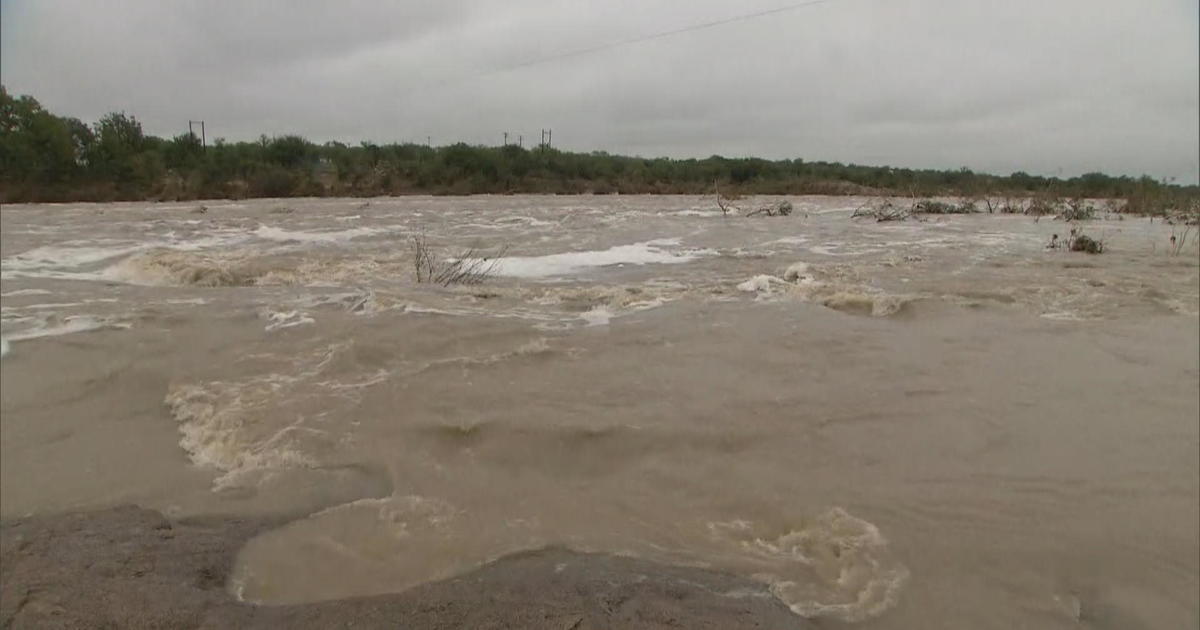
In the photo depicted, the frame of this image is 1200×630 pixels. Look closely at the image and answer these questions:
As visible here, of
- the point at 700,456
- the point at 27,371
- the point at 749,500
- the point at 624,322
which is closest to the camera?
the point at 749,500

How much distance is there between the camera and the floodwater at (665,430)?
7.89ft

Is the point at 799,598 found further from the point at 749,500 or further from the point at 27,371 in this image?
the point at 27,371

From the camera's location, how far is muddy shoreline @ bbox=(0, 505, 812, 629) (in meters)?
1.89

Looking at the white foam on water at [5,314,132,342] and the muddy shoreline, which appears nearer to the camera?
the muddy shoreline

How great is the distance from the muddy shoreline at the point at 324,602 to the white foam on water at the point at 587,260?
640 centimetres

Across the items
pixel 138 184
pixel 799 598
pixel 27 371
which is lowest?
pixel 799 598

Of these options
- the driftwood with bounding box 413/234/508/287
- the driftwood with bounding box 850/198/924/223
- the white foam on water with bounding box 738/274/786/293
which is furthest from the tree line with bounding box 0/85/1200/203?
the driftwood with bounding box 413/234/508/287

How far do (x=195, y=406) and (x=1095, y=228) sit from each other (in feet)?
59.7

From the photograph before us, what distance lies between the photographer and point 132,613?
189 cm

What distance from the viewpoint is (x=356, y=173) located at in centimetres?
3381

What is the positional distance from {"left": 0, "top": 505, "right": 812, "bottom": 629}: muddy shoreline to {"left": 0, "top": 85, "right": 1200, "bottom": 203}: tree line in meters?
24.2

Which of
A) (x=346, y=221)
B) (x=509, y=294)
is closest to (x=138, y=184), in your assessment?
(x=346, y=221)

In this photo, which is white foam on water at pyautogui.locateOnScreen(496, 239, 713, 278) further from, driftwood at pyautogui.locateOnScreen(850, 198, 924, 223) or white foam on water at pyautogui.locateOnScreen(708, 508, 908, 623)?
driftwood at pyautogui.locateOnScreen(850, 198, 924, 223)

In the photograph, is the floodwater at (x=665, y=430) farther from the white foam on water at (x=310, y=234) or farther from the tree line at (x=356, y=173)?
the tree line at (x=356, y=173)
